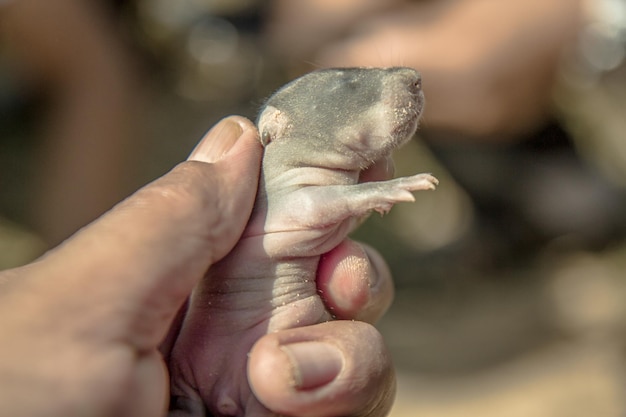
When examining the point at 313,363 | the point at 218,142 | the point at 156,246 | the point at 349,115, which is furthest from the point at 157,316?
the point at 349,115

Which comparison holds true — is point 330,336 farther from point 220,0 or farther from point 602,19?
point 220,0

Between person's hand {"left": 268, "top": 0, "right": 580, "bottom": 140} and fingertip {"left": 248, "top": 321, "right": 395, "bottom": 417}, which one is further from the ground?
person's hand {"left": 268, "top": 0, "right": 580, "bottom": 140}

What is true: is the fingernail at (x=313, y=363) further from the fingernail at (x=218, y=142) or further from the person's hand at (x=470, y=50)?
the person's hand at (x=470, y=50)

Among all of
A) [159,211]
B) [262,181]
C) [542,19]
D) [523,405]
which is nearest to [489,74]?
[542,19]

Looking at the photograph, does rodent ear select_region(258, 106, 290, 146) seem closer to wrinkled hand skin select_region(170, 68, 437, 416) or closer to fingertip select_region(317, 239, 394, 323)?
wrinkled hand skin select_region(170, 68, 437, 416)

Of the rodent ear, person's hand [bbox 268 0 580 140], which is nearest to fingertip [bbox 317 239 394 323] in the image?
the rodent ear

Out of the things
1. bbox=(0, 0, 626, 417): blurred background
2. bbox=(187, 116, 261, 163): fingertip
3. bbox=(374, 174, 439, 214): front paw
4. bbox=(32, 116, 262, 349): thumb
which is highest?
bbox=(187, 116, 261, 163): fingertip
